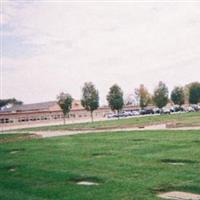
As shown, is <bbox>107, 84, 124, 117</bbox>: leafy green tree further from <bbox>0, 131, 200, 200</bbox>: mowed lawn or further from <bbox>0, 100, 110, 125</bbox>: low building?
<bbox>0, 131, 200, 200</bbox>: mowed lawn

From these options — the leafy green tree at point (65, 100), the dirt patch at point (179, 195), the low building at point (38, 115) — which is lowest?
the dirt patch at point (179, 195)

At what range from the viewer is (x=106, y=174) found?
551 inches

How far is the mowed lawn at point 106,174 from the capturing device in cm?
1124

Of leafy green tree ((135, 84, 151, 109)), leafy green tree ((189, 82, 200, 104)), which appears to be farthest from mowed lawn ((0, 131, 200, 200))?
leafy green tree ((135, 84, 151, 109))

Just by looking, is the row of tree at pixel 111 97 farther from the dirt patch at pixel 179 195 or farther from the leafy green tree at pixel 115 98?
the dirt patch at pixel 179 195

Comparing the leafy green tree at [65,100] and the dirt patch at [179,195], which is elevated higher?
the leafy green tree at [65,100]

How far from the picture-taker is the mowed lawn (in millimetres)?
11237

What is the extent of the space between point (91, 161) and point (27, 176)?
3.47m

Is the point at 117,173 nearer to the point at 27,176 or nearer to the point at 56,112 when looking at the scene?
the point at 27,176

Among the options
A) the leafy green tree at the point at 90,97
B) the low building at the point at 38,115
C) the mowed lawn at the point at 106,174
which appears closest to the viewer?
the mowed lawn at the point at 106,174

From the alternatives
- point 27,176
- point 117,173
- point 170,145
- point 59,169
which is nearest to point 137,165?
point 117,173

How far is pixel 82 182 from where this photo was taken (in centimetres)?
1298

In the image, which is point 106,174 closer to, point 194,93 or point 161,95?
point 161,95

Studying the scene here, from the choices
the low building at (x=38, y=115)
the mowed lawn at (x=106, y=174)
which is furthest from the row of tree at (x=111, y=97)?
the mowed lawn at (x=106, y=174)
